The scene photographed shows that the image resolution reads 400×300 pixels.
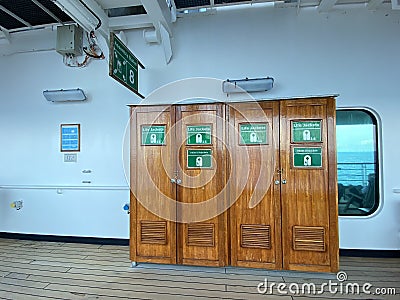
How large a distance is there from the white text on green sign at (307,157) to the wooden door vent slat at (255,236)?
0.80m

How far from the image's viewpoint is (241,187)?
3047 millimetres

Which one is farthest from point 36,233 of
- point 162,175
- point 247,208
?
point 247,208

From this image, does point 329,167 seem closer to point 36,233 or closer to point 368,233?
point 368,233

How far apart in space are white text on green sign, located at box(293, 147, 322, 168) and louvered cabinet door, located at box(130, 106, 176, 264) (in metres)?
1.43

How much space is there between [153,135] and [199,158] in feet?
2.10

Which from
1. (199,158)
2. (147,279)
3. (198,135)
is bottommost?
(147,279)

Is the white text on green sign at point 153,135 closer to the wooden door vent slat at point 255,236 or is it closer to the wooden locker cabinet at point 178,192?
the wooden locker cabinet at point 178,192

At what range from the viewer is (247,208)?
3.03 metres

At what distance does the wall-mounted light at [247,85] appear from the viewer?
357cm

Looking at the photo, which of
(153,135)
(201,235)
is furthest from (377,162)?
(153,135)

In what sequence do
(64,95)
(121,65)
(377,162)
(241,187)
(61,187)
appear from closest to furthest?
(121,65)
(241,187)
(377,162)
(64,95)
(61,187)

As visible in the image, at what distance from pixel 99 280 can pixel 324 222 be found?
8.38 feet

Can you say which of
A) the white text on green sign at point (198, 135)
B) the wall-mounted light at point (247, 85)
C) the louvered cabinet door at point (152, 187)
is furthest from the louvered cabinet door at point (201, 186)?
the wall-mounted light at point (247, 85)

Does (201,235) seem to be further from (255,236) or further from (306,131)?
(306,131)
